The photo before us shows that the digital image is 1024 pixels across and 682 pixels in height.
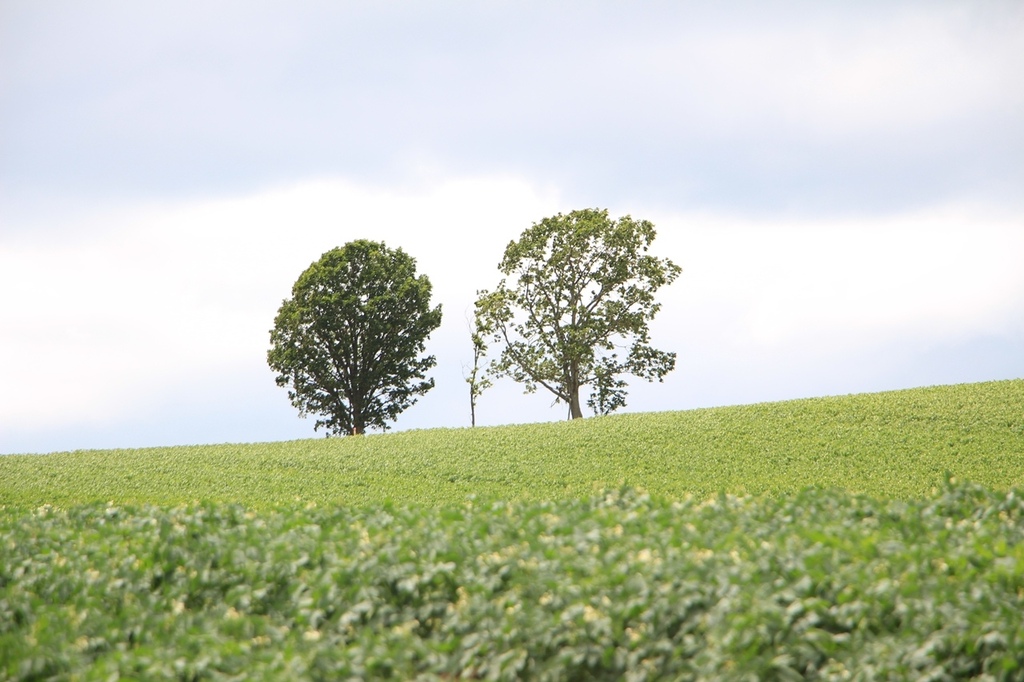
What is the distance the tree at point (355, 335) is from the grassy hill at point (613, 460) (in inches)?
466

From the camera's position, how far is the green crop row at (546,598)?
703cm

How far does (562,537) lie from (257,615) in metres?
2.93

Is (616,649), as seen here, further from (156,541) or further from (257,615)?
(156,541)

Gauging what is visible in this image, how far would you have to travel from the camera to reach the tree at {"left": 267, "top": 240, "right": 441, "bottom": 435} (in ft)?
132

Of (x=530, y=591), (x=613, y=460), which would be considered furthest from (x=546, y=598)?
(x=613, y=460)

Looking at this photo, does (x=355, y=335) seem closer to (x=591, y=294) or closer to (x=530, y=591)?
(x=591, y=294)

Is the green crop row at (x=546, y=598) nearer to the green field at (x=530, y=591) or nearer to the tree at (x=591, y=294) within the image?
the green field at (x=530, y=591)

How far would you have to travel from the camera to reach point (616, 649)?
7207 mm

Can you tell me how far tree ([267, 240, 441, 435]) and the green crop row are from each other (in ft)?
98.4

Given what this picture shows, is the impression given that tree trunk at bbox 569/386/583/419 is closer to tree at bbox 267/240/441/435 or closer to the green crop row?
tree at bbox 267/240/441/435

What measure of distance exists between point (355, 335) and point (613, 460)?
68.7ft

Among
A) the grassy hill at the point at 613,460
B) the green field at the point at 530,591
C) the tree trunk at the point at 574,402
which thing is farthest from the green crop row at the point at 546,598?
the tree trunk at the point at 574,402

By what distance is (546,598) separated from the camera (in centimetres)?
769

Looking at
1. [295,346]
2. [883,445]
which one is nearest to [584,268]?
[295,346]
